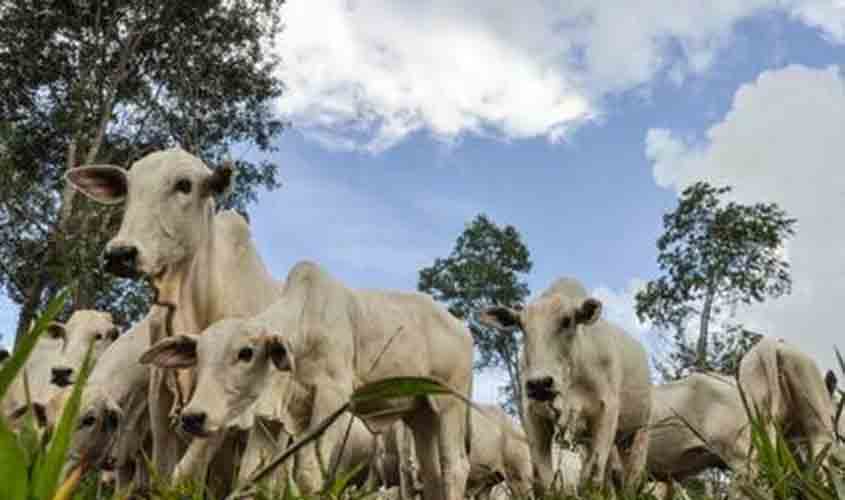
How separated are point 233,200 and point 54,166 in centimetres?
408

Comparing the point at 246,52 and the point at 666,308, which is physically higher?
the point at 246,52

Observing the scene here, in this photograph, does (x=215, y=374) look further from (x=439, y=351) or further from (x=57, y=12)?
(x=57, y=12)

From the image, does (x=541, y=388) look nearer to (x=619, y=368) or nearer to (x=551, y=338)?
(x=551, y=338)

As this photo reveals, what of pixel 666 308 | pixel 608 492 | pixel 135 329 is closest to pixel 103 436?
pixel 135 329

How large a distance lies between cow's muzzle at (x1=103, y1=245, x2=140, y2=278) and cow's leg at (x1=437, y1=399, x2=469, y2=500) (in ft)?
9.66

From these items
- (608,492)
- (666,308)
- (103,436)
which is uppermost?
(666,308)

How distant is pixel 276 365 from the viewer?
4547mm

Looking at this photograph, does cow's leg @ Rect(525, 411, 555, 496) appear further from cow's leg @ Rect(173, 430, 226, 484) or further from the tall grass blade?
the tall grass blade

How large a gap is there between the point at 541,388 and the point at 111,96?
645 inches

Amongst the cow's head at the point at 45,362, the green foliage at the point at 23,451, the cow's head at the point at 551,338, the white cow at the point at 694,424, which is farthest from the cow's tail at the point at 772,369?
the green foliage at the point at 23,451

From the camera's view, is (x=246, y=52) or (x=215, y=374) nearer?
(x=215, y=374)

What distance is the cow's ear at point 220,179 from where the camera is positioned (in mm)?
5246

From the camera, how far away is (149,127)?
2162 cm

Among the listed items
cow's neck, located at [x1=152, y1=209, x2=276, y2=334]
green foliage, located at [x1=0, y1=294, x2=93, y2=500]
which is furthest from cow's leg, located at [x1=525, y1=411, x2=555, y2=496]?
green foliage, located at [x1=0, y1=294, x2=93, y2=500]
